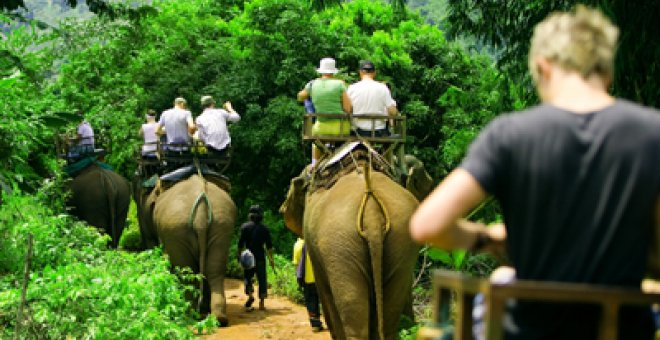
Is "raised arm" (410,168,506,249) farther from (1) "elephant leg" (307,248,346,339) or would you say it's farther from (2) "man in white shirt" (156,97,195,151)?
(2) "man in white shirt" (156,97,195,151)

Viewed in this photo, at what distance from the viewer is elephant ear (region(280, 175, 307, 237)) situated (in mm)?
12906

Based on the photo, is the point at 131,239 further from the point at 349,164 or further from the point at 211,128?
the point at 349,164

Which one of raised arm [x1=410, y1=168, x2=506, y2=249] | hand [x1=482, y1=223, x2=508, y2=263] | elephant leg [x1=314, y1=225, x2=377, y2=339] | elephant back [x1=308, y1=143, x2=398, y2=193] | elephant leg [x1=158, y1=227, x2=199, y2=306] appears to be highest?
raised arm [x1=410, y1=168, x2=506, y2=249]

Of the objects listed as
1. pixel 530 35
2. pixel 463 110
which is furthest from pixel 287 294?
pixel 530 35

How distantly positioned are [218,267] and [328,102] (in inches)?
153

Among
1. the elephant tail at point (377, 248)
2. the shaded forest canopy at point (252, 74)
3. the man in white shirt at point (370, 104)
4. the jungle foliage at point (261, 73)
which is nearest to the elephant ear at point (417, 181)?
the man in white shirt at point (370, 104)

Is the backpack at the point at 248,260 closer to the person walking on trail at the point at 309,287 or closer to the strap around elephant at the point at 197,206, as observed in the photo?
the person walking on trail at the point at 309,287

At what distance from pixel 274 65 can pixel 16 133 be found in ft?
44.4

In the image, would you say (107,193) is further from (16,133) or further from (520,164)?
(520,164)

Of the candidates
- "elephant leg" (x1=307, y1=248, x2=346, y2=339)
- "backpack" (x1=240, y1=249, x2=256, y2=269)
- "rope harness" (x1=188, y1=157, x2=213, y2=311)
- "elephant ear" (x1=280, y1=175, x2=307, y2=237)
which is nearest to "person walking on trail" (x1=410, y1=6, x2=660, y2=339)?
"elephant leg" (x1=307, y1=248, x2=346, y2=339)

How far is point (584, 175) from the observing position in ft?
10.8

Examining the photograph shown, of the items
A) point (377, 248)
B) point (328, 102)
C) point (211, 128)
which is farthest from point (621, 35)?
point (211, 128)

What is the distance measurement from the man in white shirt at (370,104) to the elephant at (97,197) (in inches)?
348

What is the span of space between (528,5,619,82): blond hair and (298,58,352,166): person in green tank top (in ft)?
28.2
